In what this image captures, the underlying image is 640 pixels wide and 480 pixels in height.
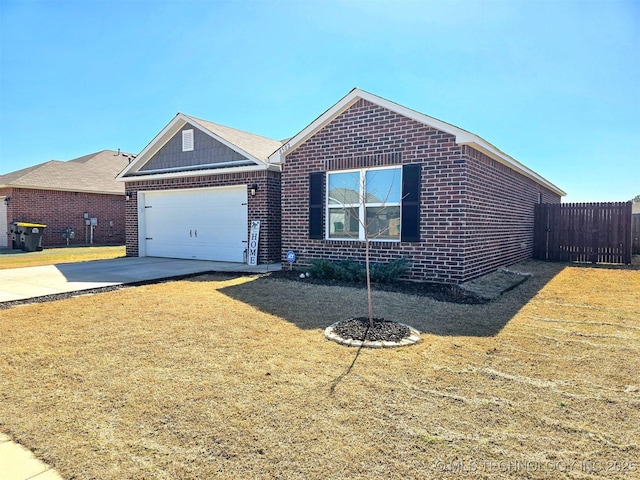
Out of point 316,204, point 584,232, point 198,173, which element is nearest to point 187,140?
point 198,173

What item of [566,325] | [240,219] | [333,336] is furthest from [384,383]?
[240,219]

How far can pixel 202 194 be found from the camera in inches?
513

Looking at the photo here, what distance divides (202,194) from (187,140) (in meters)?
1.97

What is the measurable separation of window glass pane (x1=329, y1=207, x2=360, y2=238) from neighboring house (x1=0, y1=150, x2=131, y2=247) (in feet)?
54.4

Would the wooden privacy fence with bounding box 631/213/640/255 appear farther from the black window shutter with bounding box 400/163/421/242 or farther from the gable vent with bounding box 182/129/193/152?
the gable vent with bounding box 182/129/193/152

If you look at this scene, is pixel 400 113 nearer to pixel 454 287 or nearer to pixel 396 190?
pixel 396 190

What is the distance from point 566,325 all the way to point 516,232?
6.90 m

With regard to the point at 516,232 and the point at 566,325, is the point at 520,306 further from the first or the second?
the point at 516,232

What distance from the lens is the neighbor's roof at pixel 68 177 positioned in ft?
61.6

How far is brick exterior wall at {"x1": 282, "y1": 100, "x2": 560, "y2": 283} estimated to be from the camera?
7641mm

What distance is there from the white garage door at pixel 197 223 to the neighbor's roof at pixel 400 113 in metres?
3.01

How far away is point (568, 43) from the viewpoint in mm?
9555

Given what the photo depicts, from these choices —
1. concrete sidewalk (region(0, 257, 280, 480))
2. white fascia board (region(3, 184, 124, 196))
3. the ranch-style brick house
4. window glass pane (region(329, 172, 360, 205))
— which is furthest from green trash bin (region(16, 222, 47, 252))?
window glass pane (region(329, 172, 360, 205))

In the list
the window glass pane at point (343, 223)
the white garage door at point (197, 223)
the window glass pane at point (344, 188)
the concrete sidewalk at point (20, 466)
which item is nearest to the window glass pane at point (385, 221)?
the window glass pane at point (343, 223)
